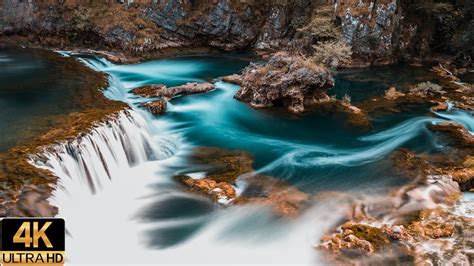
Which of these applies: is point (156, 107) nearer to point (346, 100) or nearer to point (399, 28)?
point (346, 100)

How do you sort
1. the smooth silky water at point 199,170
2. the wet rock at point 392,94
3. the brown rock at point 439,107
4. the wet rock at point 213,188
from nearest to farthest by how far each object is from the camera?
the smooth silky water at point 199,170 < the wet rock at point 213,188 < the brown rock at point 439,107 < the wet rock at point 392,94

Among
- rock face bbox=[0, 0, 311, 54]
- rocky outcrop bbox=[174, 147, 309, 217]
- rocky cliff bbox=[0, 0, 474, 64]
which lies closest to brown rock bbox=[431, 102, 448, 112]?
rocky cliff bbox=[0, 0, 474, 64]

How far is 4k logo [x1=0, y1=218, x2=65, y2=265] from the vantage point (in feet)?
15.7

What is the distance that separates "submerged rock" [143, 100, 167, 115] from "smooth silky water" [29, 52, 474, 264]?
25cm

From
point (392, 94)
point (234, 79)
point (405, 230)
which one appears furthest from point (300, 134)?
point (392, 94)

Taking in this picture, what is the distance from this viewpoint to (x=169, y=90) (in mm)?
17047

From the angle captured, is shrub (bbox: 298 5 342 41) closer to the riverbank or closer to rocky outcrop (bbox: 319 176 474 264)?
the riverbank

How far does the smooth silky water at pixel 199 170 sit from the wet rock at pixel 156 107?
252 millimetres

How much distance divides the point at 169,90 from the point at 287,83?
461cm

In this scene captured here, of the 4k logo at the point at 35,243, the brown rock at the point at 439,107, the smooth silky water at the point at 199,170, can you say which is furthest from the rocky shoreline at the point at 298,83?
the 4k logo at the point at 35,243

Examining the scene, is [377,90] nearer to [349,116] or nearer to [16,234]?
[349,116]

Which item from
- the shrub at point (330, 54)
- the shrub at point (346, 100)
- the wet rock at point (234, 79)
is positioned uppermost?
the shrub at point (330, 54)

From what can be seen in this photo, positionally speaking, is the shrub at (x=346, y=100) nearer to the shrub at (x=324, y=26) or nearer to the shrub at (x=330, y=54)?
the shrub at (x=330, y=54)

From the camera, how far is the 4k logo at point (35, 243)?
479cm
